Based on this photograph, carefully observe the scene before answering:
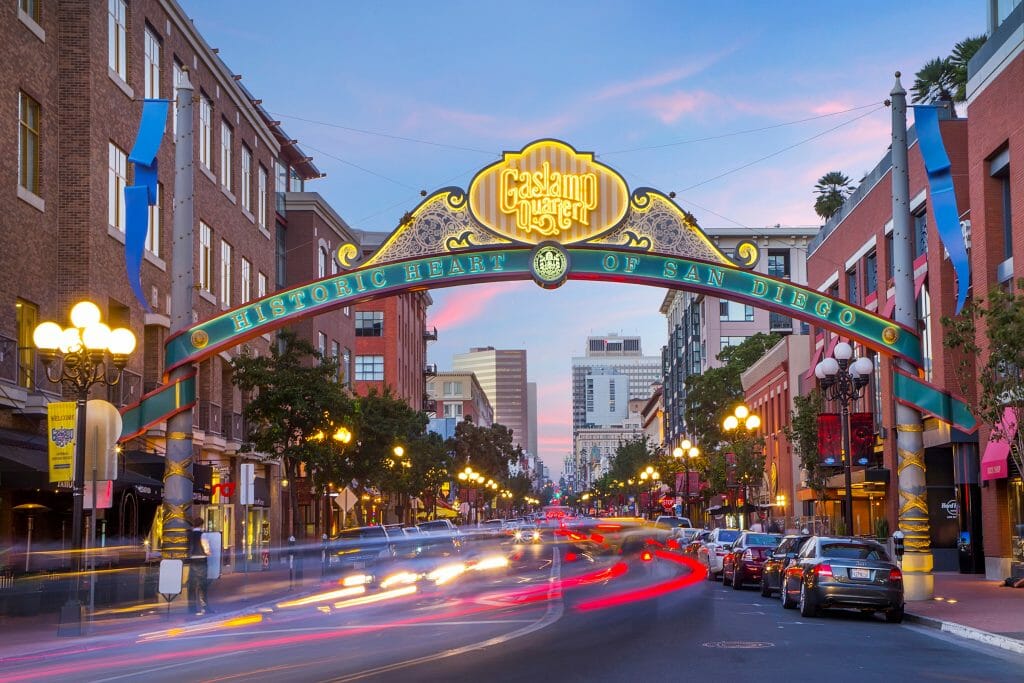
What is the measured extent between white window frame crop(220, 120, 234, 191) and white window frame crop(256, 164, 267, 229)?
4668 mm

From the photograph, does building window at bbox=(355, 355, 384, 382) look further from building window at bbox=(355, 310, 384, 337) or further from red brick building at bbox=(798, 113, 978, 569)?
red brick building at bbox=(798, 113, 978, 569)

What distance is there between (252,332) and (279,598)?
7723 mm

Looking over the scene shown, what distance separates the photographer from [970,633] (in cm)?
2058

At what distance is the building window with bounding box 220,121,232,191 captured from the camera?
161ft

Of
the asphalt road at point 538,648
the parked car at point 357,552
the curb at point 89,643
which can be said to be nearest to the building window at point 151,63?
the parked car at point 357,552

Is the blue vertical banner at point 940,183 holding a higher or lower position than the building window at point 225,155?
lower

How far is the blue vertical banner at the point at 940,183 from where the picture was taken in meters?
27.1

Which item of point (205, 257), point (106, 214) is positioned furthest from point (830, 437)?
point (205, 257)

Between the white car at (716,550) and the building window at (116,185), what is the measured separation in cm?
1974

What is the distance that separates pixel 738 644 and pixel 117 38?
26133mm

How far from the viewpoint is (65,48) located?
111ft

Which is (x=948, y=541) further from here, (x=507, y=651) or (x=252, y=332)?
(x=507, y=651)

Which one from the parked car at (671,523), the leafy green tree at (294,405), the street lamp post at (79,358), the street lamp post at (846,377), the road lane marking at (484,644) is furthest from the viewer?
the parked car at (671,523)

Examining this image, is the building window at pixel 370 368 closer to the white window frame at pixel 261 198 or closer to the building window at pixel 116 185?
the white window frame at pixel 261 198
